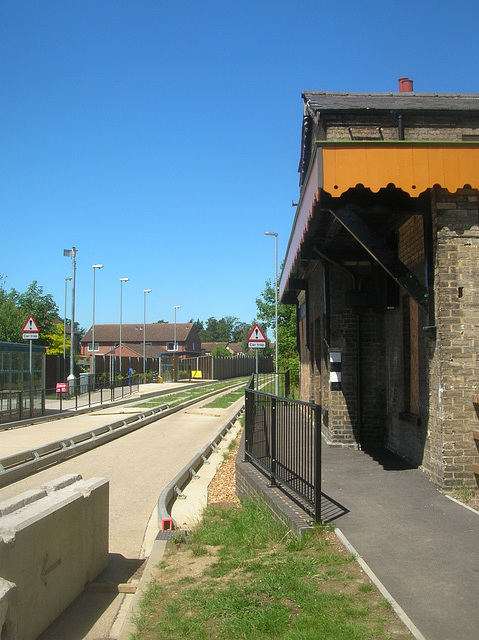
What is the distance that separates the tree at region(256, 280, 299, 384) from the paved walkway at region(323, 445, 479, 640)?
861 inches

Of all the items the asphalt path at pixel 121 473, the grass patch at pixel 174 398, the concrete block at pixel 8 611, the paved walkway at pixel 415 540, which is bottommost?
the grass patch at pixel 174 398

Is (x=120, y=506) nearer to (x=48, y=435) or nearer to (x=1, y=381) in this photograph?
(x=48, y=435)

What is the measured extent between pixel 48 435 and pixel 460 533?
46.6 ft

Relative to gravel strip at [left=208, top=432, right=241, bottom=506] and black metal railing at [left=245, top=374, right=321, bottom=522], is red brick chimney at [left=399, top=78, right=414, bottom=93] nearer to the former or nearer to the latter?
gravel strip at [left=208, top=432, right=241, bottom=506]

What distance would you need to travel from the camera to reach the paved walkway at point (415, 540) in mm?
4008

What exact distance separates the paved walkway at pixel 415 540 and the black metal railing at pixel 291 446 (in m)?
0.39

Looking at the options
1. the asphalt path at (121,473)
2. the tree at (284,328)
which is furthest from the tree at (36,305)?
the asphalt path at (121,473)

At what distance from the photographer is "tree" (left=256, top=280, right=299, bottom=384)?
31.9m

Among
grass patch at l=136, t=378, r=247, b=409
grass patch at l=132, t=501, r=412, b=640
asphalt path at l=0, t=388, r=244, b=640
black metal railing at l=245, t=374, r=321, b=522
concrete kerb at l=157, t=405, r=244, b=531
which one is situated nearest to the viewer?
grass patch at l=132, t=501, r=412, b=640

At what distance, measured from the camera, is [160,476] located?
1156cm

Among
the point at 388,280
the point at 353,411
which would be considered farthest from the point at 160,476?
the point at 388,280

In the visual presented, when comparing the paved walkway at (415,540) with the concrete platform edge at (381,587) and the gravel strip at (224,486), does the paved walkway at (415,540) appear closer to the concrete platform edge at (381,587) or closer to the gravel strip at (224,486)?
the concrete platform edge at (381,587)

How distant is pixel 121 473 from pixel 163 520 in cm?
489

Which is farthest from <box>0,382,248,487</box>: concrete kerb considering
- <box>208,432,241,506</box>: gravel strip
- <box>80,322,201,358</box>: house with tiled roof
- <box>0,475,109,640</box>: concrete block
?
<box>80,322,201,358</box>: house with tiled roof
